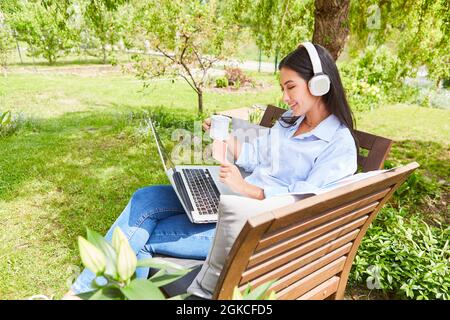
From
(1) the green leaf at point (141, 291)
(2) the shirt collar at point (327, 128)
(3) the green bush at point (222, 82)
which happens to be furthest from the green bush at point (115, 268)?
(3) the green bush at point (222, 82)

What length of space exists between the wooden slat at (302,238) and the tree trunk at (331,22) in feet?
7.39

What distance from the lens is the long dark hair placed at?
1.69 metres

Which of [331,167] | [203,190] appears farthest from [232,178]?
[331,167]

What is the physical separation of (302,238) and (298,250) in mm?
78

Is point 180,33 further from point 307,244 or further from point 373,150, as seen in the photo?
point 307,244

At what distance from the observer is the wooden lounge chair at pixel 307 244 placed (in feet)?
3.31

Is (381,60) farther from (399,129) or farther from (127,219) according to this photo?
(127,219)

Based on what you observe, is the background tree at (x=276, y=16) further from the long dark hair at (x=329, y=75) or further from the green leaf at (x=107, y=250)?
the green leaf at (x=107, y=250)

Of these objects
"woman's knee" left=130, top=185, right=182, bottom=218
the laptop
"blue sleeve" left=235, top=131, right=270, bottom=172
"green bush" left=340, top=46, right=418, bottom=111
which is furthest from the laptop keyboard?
"green bush" left=340, top=46, right=418, bottom=111

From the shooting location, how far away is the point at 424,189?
130 inches

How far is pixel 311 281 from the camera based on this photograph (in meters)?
1.44

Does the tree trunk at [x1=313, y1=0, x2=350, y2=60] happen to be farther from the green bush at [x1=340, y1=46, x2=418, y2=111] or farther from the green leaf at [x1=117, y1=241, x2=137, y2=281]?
the green bush at [x1=340, y1=46, x2=418, y2=111]

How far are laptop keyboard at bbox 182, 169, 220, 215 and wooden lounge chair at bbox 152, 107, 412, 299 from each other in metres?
0.28

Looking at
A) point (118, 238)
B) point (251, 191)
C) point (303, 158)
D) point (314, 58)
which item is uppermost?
point (314, 58)
